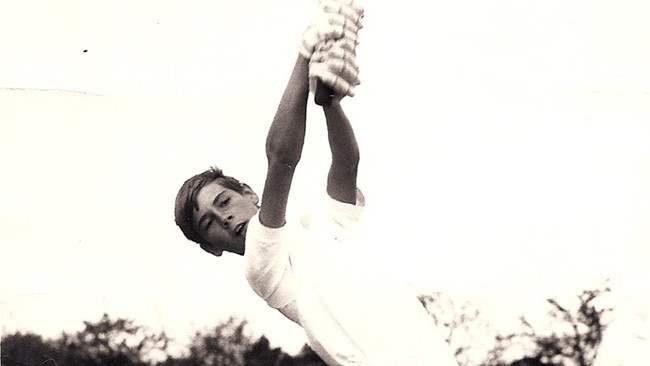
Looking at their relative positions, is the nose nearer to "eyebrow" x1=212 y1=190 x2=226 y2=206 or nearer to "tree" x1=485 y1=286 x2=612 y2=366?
"eyebrow" x1=212 y1=190 x2=226 y2=206

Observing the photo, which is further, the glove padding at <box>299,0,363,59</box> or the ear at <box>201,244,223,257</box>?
the ear at <box>201,244,223,257</box>

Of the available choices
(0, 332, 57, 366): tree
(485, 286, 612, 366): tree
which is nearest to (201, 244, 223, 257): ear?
(0, 332, 57, 366): tree

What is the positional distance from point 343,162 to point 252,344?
243 mm

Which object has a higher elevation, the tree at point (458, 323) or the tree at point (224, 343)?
the tree at point (458, 323)

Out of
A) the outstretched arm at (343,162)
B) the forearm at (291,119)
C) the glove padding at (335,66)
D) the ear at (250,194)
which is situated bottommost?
the ear at (250,194)

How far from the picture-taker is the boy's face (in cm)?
101

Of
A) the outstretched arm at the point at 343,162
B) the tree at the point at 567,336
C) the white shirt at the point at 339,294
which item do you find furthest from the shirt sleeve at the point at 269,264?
the tree at the point at 567,336

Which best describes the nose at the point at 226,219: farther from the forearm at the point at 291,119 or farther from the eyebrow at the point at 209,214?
the forearm at the point at 291,119

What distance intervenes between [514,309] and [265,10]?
468 mm

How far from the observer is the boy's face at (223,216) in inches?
39.7

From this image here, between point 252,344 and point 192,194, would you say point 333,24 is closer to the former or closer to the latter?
point 192,194

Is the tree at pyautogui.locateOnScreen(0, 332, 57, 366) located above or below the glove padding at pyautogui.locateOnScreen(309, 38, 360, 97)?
below

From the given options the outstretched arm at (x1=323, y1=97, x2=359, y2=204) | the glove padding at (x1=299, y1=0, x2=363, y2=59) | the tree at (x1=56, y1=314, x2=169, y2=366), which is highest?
the glove padding at (x1=299, y1=0, x2=363, y2=59)

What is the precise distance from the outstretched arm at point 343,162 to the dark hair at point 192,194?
0.11 metres
